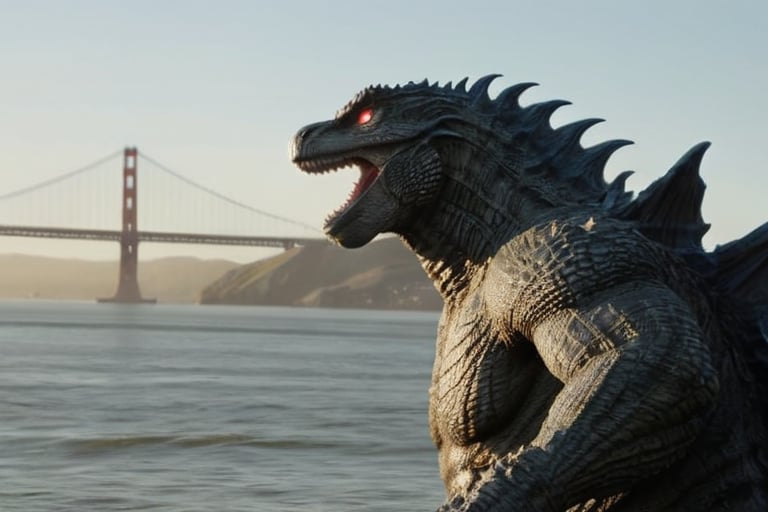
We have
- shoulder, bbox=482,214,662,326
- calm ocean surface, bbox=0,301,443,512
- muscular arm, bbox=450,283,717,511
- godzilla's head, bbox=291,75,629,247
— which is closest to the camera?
muscular arm, bbox=450,283,717,511

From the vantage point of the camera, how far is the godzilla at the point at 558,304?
306cm

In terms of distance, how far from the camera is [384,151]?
142 inches

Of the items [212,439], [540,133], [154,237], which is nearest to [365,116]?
[540,133]

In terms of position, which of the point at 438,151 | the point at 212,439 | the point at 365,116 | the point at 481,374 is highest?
the point at 212,439

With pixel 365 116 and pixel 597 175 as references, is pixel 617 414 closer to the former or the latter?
pixel 597 175

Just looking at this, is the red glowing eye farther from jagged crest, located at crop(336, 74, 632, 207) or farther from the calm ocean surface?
the calm ocean surface

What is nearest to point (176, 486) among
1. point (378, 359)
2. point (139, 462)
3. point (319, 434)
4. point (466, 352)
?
point (139, 462)

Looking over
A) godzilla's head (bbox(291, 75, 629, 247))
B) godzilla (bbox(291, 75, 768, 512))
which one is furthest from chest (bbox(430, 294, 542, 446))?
godzilla's head (bbox(291, 75, 629, 247))

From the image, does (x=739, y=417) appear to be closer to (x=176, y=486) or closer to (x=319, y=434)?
(x=176, y=486)

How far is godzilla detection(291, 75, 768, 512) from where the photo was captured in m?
3.06

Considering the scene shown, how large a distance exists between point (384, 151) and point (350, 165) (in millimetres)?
122

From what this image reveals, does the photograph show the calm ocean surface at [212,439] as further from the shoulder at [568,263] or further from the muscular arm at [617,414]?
the muscular arm at [617,414]

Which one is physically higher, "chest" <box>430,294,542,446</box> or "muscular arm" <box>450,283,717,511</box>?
"chest" <box>430,294,542,446</box>

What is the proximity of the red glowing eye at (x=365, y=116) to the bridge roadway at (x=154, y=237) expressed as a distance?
9000 centimetres
